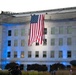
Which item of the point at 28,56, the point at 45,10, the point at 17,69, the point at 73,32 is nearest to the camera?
the point at 17,69

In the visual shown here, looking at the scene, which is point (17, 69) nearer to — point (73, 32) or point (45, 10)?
point (73, 32)

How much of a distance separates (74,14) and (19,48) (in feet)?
61.0

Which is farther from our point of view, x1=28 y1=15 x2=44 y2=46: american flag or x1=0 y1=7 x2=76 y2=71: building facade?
x1=0 y1=7 x2=76 y2=71: building facade

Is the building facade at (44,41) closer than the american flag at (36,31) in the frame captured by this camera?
No

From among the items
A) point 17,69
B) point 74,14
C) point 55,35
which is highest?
point 74,14

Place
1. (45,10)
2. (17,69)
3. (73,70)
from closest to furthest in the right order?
(73,70), (17,69), (45,10)

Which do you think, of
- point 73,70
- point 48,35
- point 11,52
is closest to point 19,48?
point 11,52

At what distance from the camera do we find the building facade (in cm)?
8294

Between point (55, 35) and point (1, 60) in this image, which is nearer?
point (55, 35)

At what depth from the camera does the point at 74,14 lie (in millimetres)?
82375

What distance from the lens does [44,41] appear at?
85.9 m

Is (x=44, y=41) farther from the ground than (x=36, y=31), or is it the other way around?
(x=36, y=31)

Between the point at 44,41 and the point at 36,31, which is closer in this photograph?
the point at 36,31

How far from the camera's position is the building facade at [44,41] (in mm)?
82938
